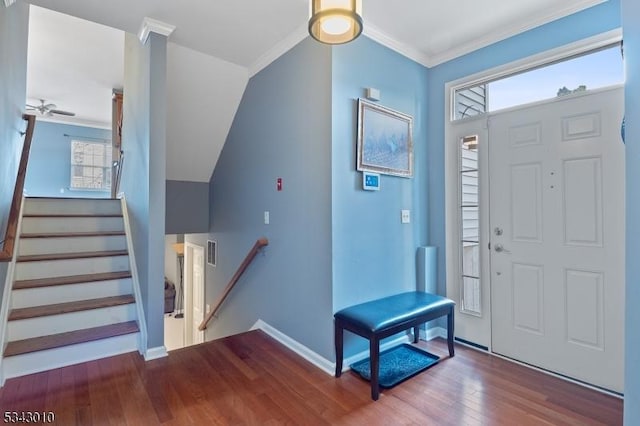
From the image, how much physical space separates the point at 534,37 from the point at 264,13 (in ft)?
6.93

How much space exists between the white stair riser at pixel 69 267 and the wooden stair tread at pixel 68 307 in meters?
0.33

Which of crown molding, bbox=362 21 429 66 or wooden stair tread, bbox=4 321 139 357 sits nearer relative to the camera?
wooden stair tread, bbox=4 321 139 357

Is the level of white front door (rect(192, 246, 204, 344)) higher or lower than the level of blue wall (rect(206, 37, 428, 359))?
lower

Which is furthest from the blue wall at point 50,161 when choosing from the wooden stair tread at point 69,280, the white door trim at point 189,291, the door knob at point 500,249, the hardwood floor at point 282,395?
the door knob at point 500,249

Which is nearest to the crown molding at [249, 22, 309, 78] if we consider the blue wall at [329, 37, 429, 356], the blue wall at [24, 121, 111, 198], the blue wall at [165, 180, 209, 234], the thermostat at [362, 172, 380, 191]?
the blue wall at [329, 37, 429, 356]

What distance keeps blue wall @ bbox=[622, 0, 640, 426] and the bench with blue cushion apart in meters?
1.21

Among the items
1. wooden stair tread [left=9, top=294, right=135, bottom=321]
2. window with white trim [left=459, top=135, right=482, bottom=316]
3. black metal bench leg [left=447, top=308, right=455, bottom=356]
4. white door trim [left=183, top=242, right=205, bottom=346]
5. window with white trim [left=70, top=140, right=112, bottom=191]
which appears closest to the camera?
wooden stair tread [left=9, top=294, right=135, bottom=321]

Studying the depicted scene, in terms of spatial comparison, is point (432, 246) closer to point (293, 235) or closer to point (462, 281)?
point (462, 281)

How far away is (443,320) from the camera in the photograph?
302cm

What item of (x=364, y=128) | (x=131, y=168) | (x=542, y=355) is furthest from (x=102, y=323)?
(x=542, y=355)

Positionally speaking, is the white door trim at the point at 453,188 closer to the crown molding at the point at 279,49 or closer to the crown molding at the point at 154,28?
the crown molding at the point at 279,49

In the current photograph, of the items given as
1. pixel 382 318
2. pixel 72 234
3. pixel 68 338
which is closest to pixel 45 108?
pixel 72 234

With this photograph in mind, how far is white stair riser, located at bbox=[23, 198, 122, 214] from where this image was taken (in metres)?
3.24

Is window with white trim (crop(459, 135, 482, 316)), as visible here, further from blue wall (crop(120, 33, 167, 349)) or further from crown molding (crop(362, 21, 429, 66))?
blue wall (crop(120, 33, 167, 349))
